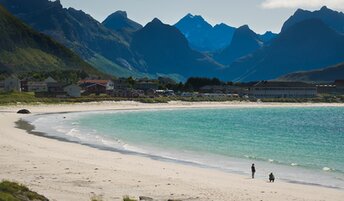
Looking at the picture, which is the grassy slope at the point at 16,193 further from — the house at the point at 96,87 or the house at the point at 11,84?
the house at the point at 96,87

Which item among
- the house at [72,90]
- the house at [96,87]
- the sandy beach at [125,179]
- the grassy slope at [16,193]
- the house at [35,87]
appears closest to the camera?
the grassy slope at [16,193]

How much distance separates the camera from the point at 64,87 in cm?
14512

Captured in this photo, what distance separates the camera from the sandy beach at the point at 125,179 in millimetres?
23578

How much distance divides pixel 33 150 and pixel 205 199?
20679 millimetres

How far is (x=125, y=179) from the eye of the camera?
27.6 metres

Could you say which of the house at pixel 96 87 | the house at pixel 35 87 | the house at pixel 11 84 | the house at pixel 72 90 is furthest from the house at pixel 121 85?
the house at pixel 11 84

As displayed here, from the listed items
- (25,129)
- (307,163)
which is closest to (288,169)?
(307,163)

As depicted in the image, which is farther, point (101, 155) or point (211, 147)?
point (211, 147)

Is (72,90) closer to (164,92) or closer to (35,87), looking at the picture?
(35,87)

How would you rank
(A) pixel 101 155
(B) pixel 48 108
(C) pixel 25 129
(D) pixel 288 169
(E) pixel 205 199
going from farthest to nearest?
1. (B) pixel 48 108
2. (C) pixel 25 129
3. (A) pixel 101 155
4. (D) pixel 288 169
5. (E) pixel 205 199

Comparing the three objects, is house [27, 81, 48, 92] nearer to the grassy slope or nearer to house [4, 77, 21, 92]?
house [4, 77, 21, 92]

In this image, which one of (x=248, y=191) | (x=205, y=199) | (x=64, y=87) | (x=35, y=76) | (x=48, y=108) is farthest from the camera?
(x=35, y=76)

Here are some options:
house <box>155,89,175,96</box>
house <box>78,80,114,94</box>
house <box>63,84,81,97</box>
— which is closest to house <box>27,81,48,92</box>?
house <box>78,80,114,94</box>

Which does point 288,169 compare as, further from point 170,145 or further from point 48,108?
point 48,108
